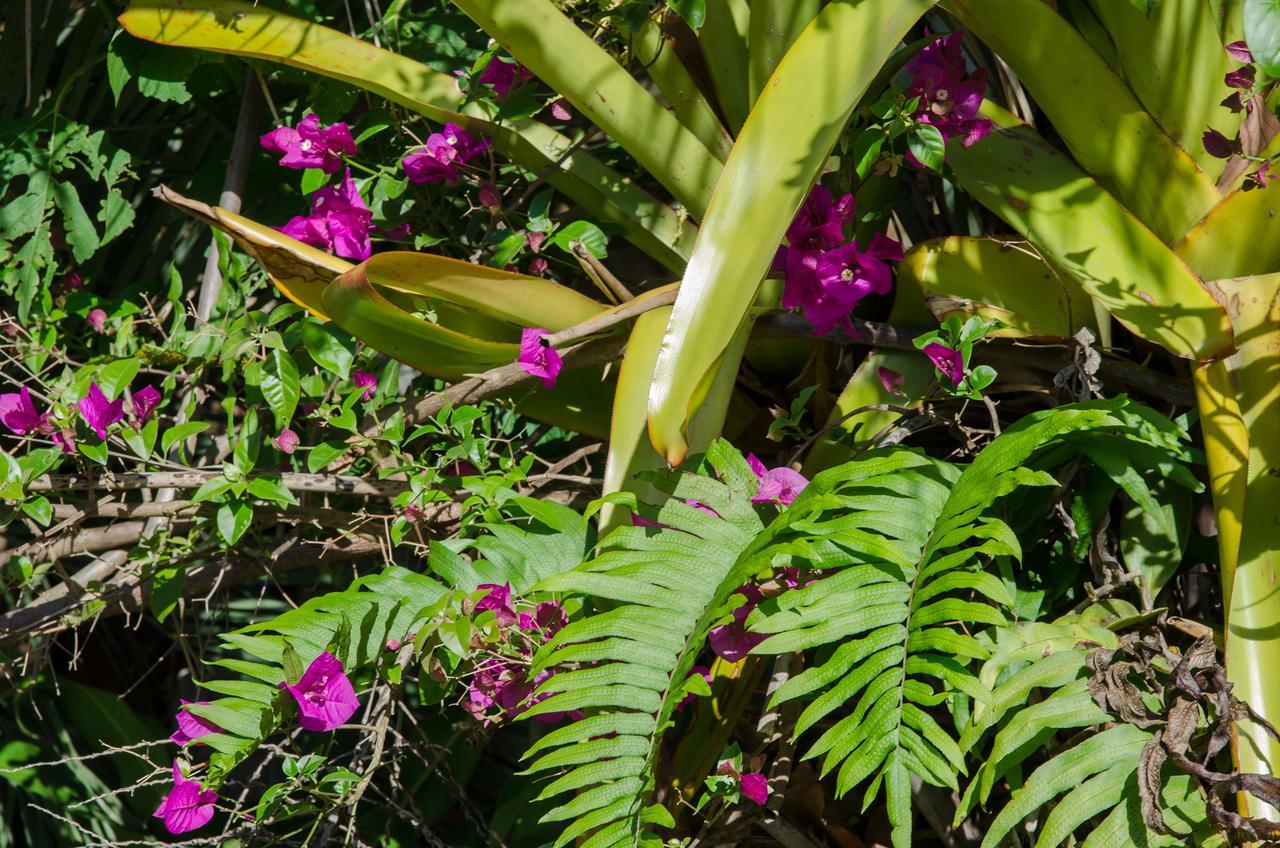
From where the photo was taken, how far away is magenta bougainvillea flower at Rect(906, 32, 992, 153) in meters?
1.12

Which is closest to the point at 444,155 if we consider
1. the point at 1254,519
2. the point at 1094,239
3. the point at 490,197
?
the point at 490,197

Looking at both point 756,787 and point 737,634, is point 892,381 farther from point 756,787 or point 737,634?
point 756,787

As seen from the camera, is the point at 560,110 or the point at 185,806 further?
the point at 560,110

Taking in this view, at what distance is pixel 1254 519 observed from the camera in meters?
0.99

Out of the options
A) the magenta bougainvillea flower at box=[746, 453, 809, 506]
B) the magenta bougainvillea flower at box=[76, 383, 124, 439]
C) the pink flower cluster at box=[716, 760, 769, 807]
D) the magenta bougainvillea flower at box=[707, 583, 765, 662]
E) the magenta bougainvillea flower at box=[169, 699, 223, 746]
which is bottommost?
the magenta bougainvillea flower at box=[169, 699, 223, 746]

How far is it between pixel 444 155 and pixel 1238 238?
851 mm

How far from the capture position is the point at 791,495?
43.4 inches

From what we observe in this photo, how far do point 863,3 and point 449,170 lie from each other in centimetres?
58

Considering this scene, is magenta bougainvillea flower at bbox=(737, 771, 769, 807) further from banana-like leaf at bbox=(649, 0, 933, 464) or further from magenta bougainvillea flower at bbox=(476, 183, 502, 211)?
magenta bougainvillea flower at bbox=(476, 183, 502, 211)

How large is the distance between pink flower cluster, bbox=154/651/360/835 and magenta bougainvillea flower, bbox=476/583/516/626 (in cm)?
14

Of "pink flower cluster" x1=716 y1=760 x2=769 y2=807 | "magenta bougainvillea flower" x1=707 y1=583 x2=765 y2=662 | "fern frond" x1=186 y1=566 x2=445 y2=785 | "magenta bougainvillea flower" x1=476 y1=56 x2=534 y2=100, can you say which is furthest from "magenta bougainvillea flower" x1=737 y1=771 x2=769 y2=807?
"magenta bougainvillea flower" x1=476 y1=56 x2=534 y2=100

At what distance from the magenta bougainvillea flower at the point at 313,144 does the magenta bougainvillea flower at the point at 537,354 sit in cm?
47

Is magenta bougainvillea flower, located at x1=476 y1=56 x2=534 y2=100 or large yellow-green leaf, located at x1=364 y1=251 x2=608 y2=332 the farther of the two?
magenta bougainvillea flower, located at x1=476 y1=56 x2=534 y2=100

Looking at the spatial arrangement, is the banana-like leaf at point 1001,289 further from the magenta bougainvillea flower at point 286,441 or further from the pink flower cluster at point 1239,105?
the magenta bougainvillea flower at point 286,441
